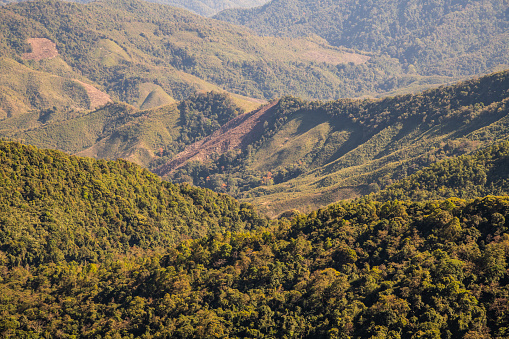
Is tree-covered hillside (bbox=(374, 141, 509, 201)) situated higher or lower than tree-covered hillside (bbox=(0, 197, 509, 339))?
higher

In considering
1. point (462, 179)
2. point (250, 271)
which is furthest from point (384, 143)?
point (250, 271)

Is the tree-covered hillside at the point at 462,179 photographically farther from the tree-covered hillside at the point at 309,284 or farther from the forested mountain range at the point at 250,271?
the forested mountain range at the point at 250,271

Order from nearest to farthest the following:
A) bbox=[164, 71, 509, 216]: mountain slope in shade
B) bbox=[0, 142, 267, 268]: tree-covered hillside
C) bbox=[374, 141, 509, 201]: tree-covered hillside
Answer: bbox=[0, 142, 267, 268]: tree-covered hillside < bbox=[374, 141, 509, 201]: tree-covered hillside < bbox=[164, 71, 509, 216]: mountain slope in shade

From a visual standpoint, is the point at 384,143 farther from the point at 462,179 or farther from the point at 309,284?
the point at 309,284

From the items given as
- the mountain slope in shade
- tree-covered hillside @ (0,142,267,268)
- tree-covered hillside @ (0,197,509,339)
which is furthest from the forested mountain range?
the mountain slope in shade

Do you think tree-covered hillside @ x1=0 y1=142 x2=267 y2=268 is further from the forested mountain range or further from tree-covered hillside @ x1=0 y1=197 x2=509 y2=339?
tree-covered hillside @ x1=0 y1=197 x2=509 y2=339

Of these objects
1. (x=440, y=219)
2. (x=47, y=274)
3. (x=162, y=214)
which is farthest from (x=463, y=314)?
(x=162, y=214)
